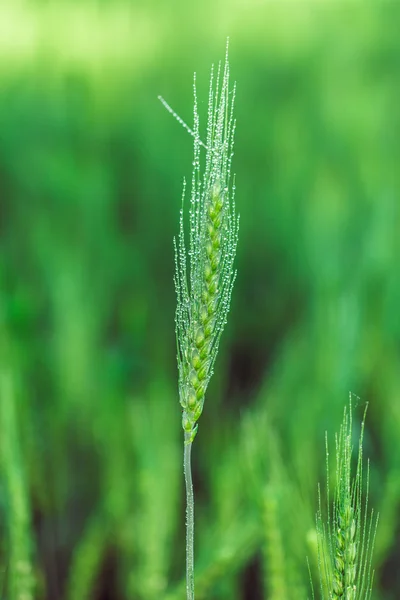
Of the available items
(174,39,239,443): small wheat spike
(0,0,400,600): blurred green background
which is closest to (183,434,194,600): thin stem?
(174,39,239,443): small wheat spike

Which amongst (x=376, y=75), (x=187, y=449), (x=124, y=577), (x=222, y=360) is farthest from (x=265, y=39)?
(x=187, y=449)

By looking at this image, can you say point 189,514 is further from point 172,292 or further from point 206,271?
point 172,292

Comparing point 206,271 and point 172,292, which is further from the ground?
point 206,271

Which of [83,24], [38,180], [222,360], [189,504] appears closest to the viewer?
[189,504]

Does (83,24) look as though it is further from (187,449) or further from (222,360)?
(187,449)

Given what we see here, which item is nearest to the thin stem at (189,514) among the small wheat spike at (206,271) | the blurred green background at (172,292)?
the small wheat spike at (206,271)

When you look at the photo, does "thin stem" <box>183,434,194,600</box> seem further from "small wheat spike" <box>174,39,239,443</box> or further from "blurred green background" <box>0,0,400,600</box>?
"blurred green background" <box>0,0,400,600</box>

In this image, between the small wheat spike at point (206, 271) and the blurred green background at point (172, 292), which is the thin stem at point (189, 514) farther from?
the blurred green background at point (172, 292)

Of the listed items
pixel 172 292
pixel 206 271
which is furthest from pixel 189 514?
pixel 172 292
